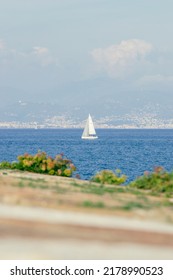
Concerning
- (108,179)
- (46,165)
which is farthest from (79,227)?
(46,165)

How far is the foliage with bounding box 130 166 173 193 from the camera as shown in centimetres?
2536

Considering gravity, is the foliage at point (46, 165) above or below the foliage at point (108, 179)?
above

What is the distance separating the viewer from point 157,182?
85.6ft

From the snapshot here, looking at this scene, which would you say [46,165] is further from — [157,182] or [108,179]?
[157,182]

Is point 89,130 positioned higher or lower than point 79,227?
lower

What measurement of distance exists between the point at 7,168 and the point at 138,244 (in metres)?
22.2

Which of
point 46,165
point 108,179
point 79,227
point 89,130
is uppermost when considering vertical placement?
point 46,165

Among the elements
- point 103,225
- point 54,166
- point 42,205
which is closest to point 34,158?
point 54,166

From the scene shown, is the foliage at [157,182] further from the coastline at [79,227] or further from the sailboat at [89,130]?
the sailboat at [89,130]

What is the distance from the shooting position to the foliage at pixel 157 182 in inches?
998

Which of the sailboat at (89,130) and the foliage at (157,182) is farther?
the sailboat at (89,130)

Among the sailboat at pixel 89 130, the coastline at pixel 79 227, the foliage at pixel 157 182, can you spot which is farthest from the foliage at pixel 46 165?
the sailboat at pixel 89 130
